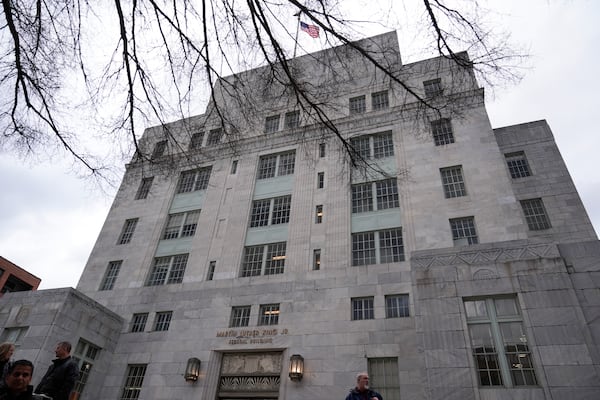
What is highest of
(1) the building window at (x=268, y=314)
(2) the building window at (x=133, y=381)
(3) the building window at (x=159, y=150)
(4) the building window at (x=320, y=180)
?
(4) the building window at (x=320, y=180)

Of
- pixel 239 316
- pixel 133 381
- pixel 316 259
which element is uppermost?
pixel 316 259

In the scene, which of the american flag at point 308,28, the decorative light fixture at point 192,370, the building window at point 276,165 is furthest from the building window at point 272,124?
the american flag at point 308,28

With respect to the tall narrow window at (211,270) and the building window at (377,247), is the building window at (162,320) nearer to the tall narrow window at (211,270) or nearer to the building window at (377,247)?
the tall narrow window at (211,270)

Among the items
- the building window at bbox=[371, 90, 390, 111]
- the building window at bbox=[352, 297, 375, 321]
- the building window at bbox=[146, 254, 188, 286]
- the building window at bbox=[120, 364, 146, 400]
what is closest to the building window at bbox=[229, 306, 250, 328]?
the building window at bbox=[146, 254, 188, 286]

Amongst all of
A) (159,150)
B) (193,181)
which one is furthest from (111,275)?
(159,150)

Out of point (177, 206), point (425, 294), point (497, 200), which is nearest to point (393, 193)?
point (497, 200)

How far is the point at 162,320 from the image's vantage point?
75.9ft

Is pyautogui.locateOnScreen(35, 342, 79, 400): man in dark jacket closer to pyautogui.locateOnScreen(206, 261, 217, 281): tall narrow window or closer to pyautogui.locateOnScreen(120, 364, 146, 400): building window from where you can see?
pyautogui.locateOnScreen(120, 364, 146, 400): building window

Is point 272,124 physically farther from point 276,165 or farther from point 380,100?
point 380,100

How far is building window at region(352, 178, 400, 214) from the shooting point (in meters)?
23.1

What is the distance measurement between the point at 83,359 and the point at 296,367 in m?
12.1

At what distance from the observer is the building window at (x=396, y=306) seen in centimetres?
1857

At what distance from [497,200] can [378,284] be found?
814cm

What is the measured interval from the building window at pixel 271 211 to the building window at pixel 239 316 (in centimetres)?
594
